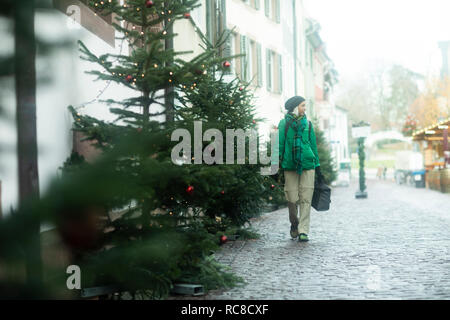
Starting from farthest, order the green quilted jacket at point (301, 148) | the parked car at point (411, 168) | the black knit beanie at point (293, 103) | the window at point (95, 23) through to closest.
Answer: the parked car at point (411, 168) → the black knit beanie at point (293, 103) → the green quilted jacket at point (301, 148) → the window at point (95, 23)

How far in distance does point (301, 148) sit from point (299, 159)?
0.52 ft

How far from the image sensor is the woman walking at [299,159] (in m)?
9.05

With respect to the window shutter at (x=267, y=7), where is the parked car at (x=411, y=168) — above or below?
below

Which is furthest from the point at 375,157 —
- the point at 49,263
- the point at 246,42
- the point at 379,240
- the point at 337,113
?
the point at 49,263

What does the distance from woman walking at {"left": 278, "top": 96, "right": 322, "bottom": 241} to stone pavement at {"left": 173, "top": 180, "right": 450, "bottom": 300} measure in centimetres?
47

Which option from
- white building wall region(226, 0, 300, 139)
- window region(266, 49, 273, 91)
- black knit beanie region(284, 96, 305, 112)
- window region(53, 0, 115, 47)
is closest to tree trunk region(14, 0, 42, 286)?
window region(53, 0, 115, 47)

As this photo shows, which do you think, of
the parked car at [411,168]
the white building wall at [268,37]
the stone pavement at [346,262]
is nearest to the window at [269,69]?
the white building wall at [268,37]

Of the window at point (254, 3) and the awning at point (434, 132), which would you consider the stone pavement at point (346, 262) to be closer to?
the window at point (254, 3)

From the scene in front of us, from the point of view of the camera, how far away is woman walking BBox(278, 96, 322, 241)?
9.05 m

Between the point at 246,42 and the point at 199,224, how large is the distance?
16.6 m

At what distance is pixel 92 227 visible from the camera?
4.43 feet

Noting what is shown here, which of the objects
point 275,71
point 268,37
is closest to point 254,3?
point 268,37

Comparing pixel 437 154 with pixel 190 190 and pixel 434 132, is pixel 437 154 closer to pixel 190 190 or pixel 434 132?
pixel 434 132

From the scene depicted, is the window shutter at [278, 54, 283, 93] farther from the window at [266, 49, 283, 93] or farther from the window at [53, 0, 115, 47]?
the window at [53, 0, 115, 47]
